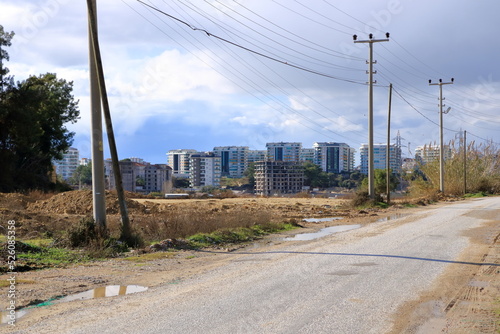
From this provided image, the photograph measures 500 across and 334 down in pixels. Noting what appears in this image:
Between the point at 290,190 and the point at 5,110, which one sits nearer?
the point at 5,110

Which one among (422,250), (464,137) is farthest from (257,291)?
(464,137)

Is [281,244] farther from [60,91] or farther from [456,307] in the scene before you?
[60,91]

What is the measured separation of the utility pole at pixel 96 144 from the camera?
613 inches

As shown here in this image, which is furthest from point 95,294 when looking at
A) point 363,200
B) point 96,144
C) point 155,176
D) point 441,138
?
point 155,176

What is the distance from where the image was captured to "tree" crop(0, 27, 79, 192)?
145 feet

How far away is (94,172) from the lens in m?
15.7

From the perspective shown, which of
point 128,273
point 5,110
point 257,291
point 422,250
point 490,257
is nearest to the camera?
point 257,291

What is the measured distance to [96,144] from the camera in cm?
1555

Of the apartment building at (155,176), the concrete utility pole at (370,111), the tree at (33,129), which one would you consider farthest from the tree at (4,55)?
the apartment building at (155,176)

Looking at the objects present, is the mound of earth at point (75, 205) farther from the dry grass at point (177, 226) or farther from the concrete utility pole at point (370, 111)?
the concrete utility pole at point (370, 111)

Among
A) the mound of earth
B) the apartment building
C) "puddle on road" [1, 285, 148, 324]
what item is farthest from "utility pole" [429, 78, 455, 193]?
the apartment building

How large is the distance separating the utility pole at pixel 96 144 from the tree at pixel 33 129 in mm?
31185

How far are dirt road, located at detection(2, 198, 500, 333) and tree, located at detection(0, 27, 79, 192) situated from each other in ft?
114

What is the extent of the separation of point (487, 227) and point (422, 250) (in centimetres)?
846
